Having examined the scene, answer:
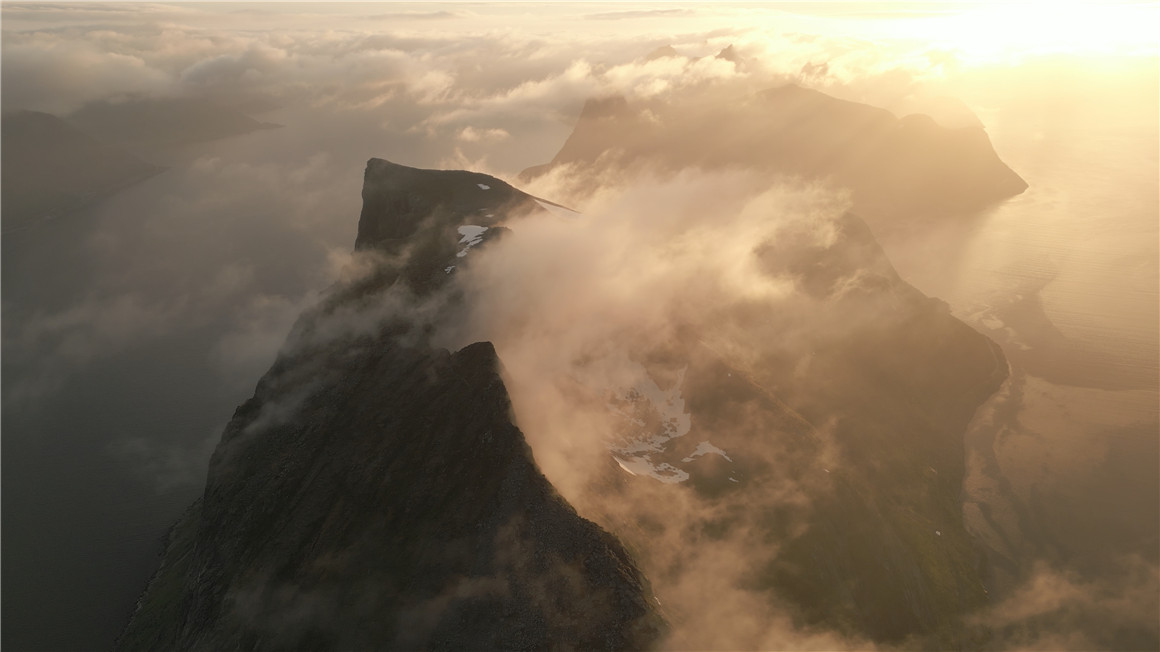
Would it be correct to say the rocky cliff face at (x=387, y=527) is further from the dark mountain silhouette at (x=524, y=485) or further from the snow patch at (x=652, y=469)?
the snow patch at (x=652, y=469)

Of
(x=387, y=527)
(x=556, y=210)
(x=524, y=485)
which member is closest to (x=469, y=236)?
(x=556, y=210)

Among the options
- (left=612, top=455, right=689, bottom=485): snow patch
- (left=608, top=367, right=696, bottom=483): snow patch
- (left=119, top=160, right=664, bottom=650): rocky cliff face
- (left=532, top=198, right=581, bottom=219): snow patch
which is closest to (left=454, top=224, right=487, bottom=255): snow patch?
(left=119, top=160, right=664, bottom=650): rocky cliff face

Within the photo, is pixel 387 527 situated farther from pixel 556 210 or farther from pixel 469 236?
pixel 556 210

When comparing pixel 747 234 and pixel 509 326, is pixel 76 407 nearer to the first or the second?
pixel 509 326

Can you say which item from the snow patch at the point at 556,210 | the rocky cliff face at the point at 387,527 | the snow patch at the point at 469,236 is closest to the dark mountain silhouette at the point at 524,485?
the rocky cliff face at the point at 387,527

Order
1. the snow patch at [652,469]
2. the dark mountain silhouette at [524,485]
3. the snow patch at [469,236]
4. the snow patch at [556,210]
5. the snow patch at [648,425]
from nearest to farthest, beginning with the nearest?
the dark mountain silhouette at [524,485] < the snow patch at [652,469] < the snow patch at [648,425] < the snow patch at [469,236] < the snow patch at [556,210]

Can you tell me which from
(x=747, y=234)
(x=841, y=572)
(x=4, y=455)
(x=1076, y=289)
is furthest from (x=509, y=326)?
(x=1076, y=289)

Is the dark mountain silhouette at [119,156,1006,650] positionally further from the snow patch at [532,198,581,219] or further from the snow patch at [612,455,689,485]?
the snow patch at [532,198,581,219]

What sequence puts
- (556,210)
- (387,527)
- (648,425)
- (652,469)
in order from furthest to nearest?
1. (556,210)
2. (648,425)
3. (652,469)
4. (387,527)
